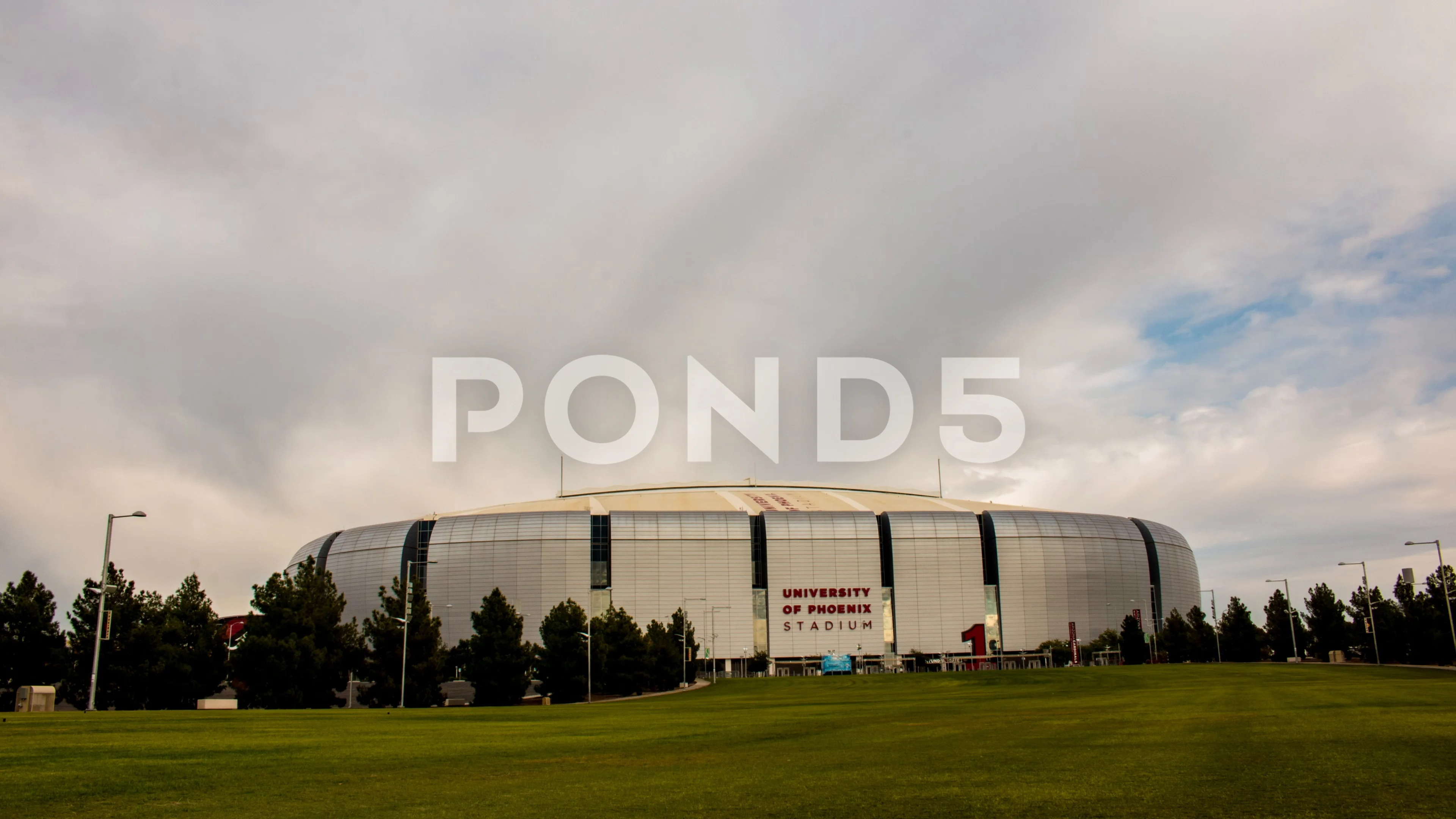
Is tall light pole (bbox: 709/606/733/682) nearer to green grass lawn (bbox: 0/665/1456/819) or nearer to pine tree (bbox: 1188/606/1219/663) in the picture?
pine tree (bbox: 1188/606/1219/663)

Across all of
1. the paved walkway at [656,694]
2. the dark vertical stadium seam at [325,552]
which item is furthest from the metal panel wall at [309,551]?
the paved walkway at [656,694]

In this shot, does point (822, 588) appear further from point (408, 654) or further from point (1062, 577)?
point (408, 654)

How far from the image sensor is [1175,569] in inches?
6368

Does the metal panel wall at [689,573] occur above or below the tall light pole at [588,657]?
above

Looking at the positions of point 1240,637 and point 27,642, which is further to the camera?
point 1240,637

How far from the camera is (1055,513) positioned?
502ft

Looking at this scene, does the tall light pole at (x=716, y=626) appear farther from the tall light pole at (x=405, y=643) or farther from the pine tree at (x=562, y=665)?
the tall light pole at (x=405, y=643)

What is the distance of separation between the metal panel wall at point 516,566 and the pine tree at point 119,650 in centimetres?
7916

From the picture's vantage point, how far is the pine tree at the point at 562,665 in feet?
255

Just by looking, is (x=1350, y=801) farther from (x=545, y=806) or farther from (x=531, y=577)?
(x=531, y=577)

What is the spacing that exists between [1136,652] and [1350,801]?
4767 inches

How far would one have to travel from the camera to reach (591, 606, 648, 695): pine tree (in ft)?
268

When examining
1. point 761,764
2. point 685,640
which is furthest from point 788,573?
point 761,764

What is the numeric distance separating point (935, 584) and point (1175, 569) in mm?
44960
